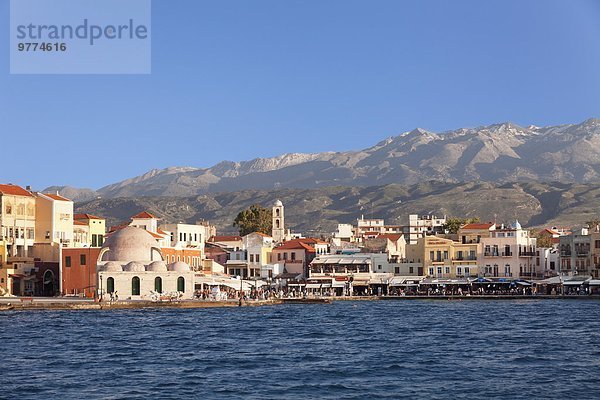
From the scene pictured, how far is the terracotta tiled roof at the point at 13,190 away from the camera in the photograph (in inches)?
3767

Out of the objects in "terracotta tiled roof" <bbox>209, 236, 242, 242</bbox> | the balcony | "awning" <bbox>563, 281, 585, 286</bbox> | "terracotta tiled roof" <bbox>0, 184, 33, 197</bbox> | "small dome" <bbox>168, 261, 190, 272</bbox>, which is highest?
"terracotta tiled roof" <bbox>0, 184, 33, 197</bbox>

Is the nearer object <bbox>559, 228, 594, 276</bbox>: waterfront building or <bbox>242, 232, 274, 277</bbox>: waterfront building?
<bbox>559, 228, 594, 276</bbox>: waterfront building

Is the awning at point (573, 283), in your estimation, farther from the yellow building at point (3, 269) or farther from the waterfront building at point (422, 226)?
→ the yellow building at point (3, 269)

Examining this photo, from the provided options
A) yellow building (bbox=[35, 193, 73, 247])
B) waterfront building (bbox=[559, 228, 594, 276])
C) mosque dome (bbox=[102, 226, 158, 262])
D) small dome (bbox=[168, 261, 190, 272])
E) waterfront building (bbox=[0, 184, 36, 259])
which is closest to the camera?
small dome (bbox=[168, 261, 190, 272])

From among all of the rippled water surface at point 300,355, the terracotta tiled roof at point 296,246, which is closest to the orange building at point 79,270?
the rippled water surface at point 300,355

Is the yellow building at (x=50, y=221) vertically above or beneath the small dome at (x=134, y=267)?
above

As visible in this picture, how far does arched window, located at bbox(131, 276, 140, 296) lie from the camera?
291 ft

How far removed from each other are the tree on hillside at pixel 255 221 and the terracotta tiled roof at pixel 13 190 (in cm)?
4553

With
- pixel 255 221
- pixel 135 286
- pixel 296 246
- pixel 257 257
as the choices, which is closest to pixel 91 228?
pixel 257 257

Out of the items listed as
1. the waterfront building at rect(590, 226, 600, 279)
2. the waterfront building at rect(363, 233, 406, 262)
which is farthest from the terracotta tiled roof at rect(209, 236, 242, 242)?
the waterfront building at rect(590, 226, 600, 279)

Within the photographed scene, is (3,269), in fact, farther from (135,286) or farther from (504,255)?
(504,255)

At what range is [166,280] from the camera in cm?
8944

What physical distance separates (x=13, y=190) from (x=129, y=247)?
1363cm

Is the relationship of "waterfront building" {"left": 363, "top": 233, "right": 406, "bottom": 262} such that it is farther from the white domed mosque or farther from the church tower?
the white domed mosque
